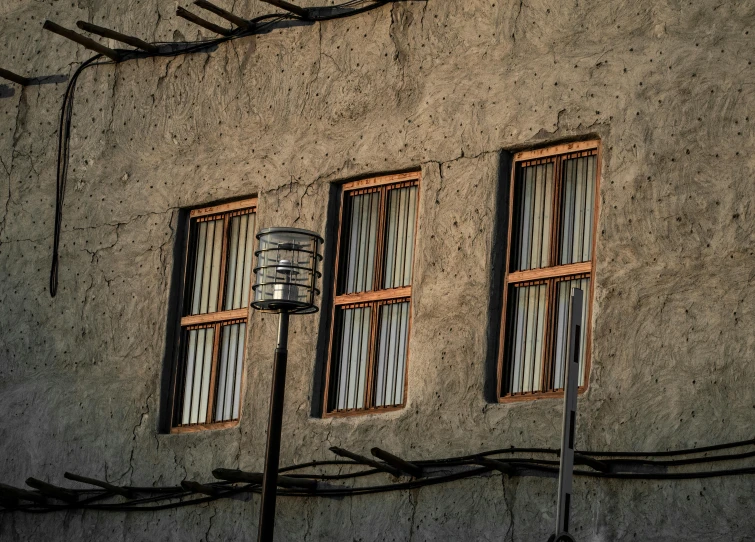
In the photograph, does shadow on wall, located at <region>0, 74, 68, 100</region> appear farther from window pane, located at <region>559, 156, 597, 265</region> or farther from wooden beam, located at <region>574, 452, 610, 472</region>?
wooden beam, located at <region>574, 452, 610, 472</region>

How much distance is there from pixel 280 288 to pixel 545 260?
2.34 meters

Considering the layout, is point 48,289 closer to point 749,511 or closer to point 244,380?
point 244,380

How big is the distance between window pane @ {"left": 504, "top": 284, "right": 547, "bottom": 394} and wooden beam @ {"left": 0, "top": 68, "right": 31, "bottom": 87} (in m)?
6.15

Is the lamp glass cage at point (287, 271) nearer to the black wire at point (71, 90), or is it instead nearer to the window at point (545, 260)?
the window at point (545, 260)

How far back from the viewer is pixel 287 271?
10500 millimetres

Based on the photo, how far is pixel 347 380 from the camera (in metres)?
12.8

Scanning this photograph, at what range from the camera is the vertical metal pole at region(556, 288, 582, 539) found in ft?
27.1

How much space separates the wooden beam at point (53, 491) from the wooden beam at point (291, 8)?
463 cm

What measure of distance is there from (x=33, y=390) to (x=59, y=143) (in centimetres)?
240

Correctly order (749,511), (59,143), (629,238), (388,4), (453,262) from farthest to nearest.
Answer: (59,143), (388,4), (453,262), (629,238), (749,511)

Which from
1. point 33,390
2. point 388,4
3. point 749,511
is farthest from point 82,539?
point 749,511

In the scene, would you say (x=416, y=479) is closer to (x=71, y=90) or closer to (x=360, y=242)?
(x=360, y=242)

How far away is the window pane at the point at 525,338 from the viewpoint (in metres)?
11.7

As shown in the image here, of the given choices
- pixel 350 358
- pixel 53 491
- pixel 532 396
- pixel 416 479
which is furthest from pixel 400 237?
pixel 53 491
